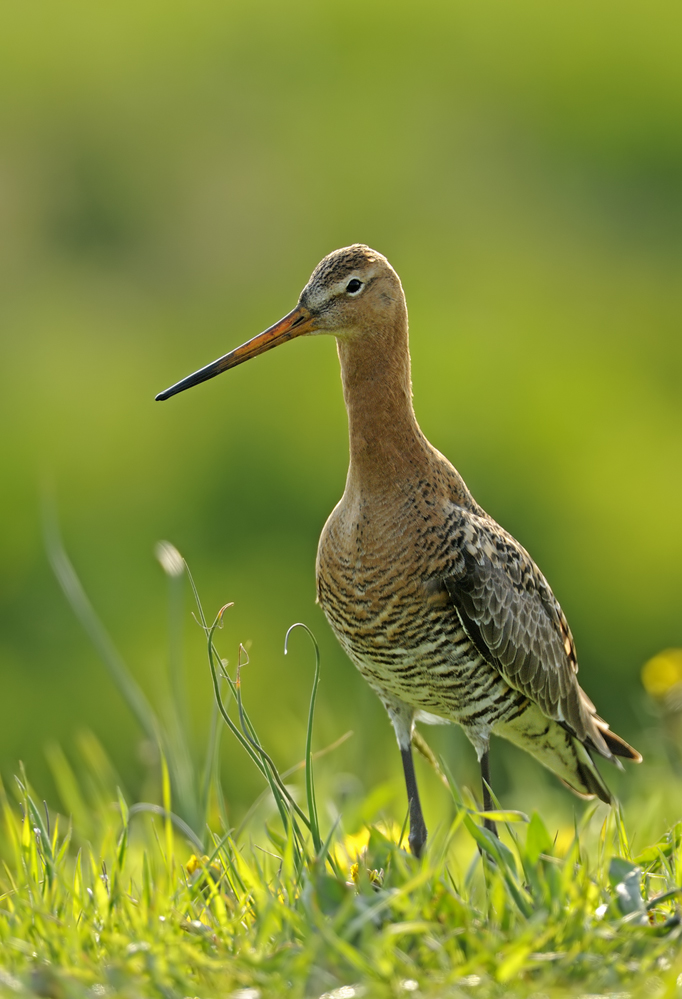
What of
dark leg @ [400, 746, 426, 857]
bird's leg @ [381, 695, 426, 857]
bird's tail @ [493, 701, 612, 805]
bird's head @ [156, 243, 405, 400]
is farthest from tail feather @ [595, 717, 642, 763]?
bird's head @ [156, 243, 405, 400]

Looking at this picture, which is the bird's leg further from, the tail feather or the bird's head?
the bird's head

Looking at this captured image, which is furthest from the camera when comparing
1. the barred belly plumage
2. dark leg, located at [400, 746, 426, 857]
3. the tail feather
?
the tail feather

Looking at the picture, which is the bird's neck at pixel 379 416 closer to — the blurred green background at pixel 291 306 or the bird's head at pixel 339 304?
the bird's head at pixel 339 304

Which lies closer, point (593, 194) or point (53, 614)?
point (53, 614)

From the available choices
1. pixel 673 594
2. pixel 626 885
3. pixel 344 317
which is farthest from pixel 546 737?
pixel 673 594

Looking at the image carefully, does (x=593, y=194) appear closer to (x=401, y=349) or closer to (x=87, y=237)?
(x=87, y=237)

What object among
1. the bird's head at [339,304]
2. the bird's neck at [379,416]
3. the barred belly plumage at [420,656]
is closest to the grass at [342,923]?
the barred belly plumage at [420,656]

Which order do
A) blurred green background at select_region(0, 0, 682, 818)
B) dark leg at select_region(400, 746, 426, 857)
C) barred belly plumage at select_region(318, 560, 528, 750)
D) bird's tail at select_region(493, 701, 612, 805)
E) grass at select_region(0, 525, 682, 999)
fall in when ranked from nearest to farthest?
grass at select_region(0, 525, 682, 999) → barred belly plumage at select_region(318, 560, 528, 750) → dark leg at select_region(400, 746, 426, 857) → bird's tail at select_region(493, 701, 612, 805) → blurred green background at select_region(0, 0, 682, 818)

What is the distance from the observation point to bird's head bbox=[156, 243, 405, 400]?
9.37 feet

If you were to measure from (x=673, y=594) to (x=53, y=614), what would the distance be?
11.8 ft

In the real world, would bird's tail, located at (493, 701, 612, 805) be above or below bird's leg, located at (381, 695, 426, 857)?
below

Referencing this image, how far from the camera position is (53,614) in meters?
6.32

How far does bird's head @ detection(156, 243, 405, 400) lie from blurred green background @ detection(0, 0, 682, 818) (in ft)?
4.61

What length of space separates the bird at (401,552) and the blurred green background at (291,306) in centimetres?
66
